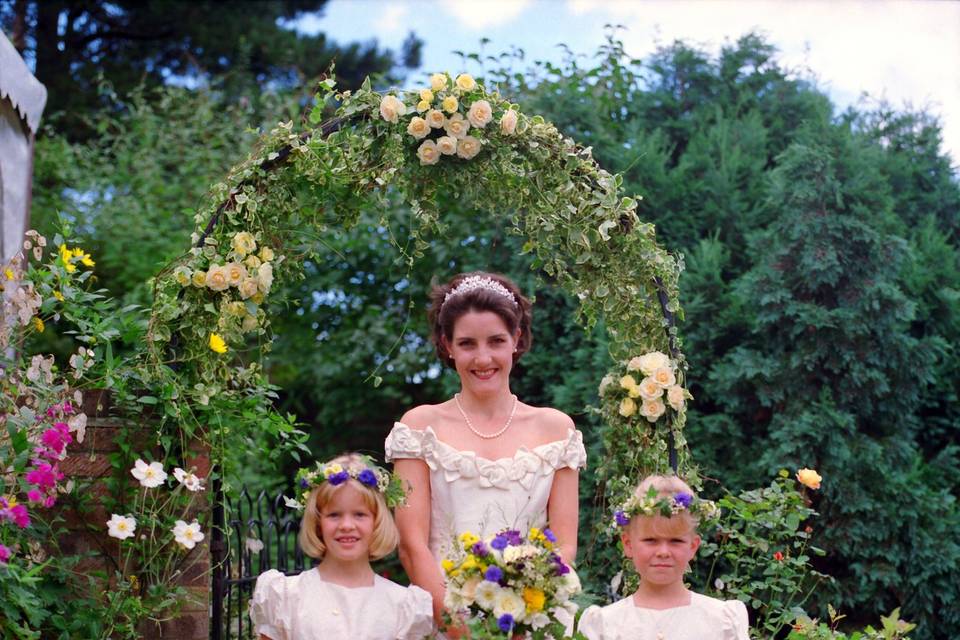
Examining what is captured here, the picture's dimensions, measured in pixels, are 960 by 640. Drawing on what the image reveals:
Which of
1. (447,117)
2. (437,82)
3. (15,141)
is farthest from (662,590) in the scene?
(15,141)

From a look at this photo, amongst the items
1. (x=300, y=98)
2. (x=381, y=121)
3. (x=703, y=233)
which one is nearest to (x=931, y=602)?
(x=703, y=233)

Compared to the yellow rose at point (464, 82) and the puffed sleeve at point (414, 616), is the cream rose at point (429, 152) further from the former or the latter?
the puffed sleeve at point (414, 616)

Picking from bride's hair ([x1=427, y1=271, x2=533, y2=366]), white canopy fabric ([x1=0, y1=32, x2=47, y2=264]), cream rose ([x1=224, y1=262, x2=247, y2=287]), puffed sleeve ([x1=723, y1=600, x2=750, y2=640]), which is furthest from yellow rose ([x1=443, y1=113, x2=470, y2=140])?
white canopy fabric ([x1=0, y1=32, x2=47, y2=264])

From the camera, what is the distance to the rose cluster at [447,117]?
3.84 metres

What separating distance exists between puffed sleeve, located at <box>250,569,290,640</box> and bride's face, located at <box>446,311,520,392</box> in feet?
2.95

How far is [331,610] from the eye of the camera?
3045mm

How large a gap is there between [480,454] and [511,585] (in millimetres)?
842

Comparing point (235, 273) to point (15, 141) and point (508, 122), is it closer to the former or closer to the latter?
point (508, 122)

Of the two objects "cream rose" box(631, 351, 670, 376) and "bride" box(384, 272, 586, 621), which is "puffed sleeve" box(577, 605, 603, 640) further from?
"cream rose" box(631, 351, 670, 376)

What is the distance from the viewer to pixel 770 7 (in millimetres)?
6547

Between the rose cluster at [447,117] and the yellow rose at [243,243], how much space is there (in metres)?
0.66

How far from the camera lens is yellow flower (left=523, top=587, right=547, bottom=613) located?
107 inches

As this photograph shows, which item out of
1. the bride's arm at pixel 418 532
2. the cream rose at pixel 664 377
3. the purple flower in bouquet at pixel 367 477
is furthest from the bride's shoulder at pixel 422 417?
the cream rose at pixel 664 377

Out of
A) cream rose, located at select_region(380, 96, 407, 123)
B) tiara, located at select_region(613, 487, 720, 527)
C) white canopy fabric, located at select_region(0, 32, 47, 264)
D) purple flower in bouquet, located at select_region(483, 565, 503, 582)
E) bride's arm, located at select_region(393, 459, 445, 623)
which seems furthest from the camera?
white canopy fabric, located at select_region(0, 32, 47, 264)
